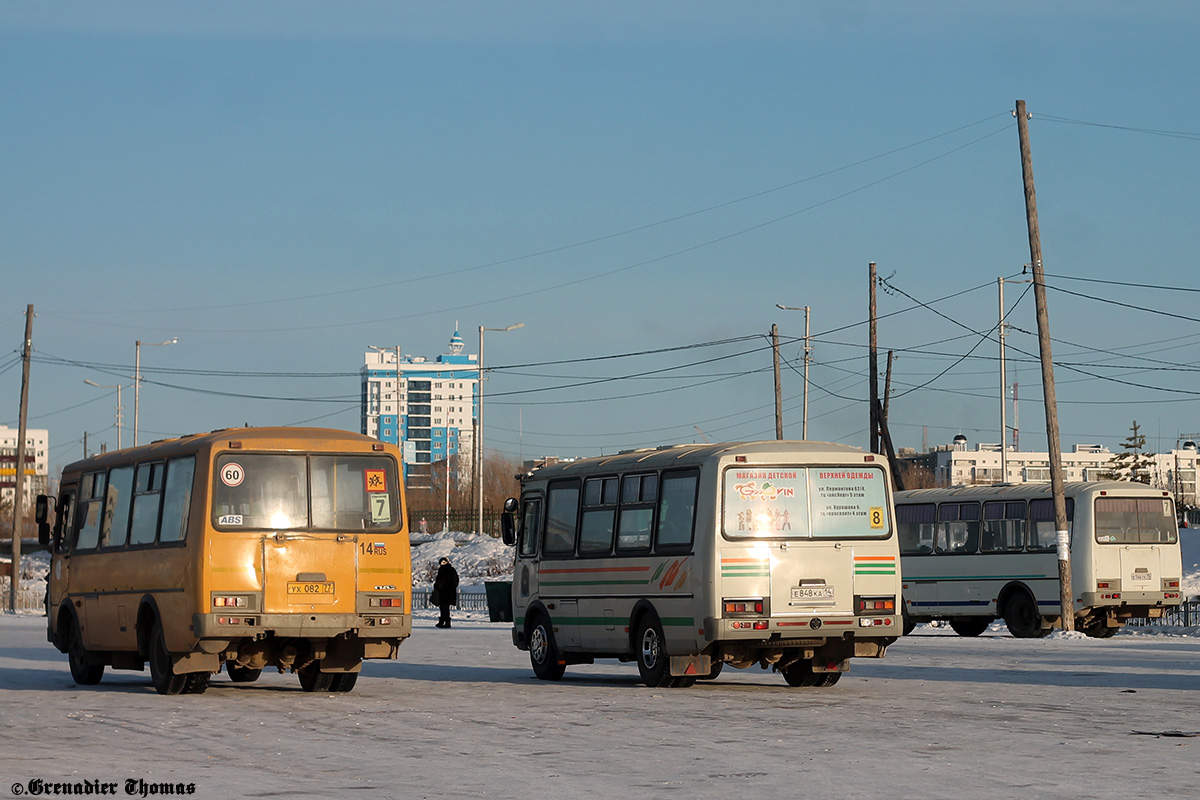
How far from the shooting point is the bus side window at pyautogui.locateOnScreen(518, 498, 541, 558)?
78.3 feet

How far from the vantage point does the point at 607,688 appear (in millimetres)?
20859

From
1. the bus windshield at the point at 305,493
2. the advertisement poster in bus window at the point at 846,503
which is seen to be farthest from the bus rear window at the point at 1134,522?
the bus windshield at the point at 305,493

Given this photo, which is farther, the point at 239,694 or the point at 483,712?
the point at 239,694

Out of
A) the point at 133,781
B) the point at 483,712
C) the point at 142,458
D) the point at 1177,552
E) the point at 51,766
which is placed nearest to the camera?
the point at 133,781

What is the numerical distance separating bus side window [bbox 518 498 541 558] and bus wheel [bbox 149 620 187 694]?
571 cm

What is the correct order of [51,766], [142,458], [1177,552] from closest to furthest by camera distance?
[51,766] < [142,458] < [1177,552]

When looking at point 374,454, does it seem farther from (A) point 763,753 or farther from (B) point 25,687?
(A) point 763,753

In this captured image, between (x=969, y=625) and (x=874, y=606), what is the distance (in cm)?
2013

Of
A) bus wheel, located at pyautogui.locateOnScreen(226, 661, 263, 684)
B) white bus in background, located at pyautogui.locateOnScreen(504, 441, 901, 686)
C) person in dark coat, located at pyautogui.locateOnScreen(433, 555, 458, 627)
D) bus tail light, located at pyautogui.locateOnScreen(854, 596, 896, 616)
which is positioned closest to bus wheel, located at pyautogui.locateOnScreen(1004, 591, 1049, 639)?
person in dark coat, located at pyautogui.locateOnScreen(433, 555, 458, 627)

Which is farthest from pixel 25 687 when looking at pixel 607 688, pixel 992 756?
pixel 992 756

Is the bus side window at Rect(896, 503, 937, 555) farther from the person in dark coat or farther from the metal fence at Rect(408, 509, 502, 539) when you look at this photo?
the metal fence at Rect(408, 509, 502, 539)

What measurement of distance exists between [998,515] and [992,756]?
25.5 meters

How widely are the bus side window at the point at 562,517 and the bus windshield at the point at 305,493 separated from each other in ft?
12.5

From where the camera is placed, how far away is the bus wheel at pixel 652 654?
20656 mm
